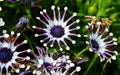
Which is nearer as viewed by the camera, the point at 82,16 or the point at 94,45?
the point at 94,45

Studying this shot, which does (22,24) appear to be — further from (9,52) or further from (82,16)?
(82,16)

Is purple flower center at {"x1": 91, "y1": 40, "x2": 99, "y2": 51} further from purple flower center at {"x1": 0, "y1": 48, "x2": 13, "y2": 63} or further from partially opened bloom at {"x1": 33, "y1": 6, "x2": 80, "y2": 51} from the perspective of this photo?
purple flower center at {"x1": 0, "y1": 48, "x2": 13, "y2": 63}

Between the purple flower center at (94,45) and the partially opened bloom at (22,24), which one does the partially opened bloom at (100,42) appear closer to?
the purple flower center at (94,45)

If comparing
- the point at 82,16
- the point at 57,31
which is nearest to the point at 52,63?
the point at 57,31

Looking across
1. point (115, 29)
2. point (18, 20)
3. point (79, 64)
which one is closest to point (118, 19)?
point (115, 29)

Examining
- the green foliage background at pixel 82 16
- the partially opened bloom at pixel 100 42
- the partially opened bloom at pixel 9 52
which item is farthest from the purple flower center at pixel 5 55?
the partially opened bloom at pixel 100 42

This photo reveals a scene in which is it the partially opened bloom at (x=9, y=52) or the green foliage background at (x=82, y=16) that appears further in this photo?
the green foliage background at (x=82, y=16)
